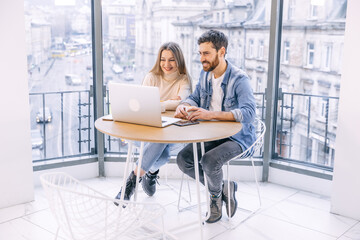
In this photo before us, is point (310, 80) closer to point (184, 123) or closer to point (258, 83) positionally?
point (258, 83)

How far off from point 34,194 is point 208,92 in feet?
5.41

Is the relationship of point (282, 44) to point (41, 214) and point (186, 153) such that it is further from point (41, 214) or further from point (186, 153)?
point (41, 214)

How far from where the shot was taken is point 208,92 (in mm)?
3010

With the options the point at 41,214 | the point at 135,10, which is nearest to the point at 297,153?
the point at 135,10

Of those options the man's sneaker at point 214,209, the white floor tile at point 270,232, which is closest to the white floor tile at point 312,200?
the white floor tile at point 270,232

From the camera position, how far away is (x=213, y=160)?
274cm

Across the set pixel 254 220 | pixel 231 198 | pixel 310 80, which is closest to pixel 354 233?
pixel 254 220

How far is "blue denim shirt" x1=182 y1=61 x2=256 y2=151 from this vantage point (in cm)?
276

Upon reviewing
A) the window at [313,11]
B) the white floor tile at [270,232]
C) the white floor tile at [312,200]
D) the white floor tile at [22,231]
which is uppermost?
the window at [313,11]

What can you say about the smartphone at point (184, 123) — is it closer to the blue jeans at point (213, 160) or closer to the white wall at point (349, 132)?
the blue jeans at point (213, 160)

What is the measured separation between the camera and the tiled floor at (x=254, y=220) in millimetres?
2814

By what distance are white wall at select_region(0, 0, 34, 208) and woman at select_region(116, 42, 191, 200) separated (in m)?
0.83

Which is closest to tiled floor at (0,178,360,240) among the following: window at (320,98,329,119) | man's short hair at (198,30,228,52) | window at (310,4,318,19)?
window at (320,98,329,119)

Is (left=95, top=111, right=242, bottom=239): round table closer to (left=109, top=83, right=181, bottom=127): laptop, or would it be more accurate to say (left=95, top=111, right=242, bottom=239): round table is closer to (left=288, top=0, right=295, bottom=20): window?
(left=109, top=83, right=181, bottom=127): laptop
